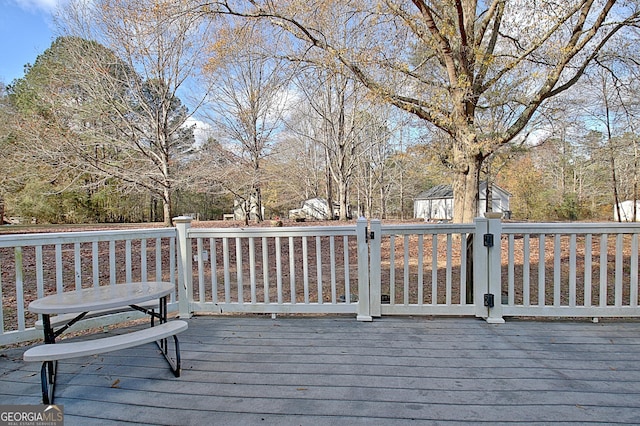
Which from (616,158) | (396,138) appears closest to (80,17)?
(396,138)

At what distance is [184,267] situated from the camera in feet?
10.3

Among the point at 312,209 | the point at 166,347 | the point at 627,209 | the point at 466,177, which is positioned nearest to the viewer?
the point at 166,347

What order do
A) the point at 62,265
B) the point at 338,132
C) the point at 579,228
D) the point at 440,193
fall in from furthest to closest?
1. the point at 440,193
2. the point at 338,132
3. the point at 62,265
4. the point at 579,228

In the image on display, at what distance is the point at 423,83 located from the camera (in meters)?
6.38

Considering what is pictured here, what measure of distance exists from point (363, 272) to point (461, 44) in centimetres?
429

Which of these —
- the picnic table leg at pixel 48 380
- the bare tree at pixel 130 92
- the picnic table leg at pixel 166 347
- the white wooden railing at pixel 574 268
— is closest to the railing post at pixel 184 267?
the picnic table leg at pixel 166 347

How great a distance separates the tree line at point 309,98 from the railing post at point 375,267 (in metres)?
3.52

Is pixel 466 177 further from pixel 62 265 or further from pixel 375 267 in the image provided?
pixel 62 265

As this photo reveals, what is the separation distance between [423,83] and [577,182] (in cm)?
2077

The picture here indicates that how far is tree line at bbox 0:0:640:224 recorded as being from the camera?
554 centimetres

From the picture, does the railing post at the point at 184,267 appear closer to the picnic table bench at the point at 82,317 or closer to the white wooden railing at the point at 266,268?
the white wooden railing at the point at 266,268

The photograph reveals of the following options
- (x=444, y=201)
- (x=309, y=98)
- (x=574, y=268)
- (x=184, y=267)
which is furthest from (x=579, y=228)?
(x=444, y=201)

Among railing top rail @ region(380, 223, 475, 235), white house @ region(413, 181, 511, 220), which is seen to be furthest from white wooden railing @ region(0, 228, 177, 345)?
white house @ region(413, 181, 511, 220)

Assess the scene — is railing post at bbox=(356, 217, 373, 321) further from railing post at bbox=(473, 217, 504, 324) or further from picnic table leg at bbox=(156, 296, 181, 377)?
picnic table leg at bbox=(156, 296, 181, 377)
